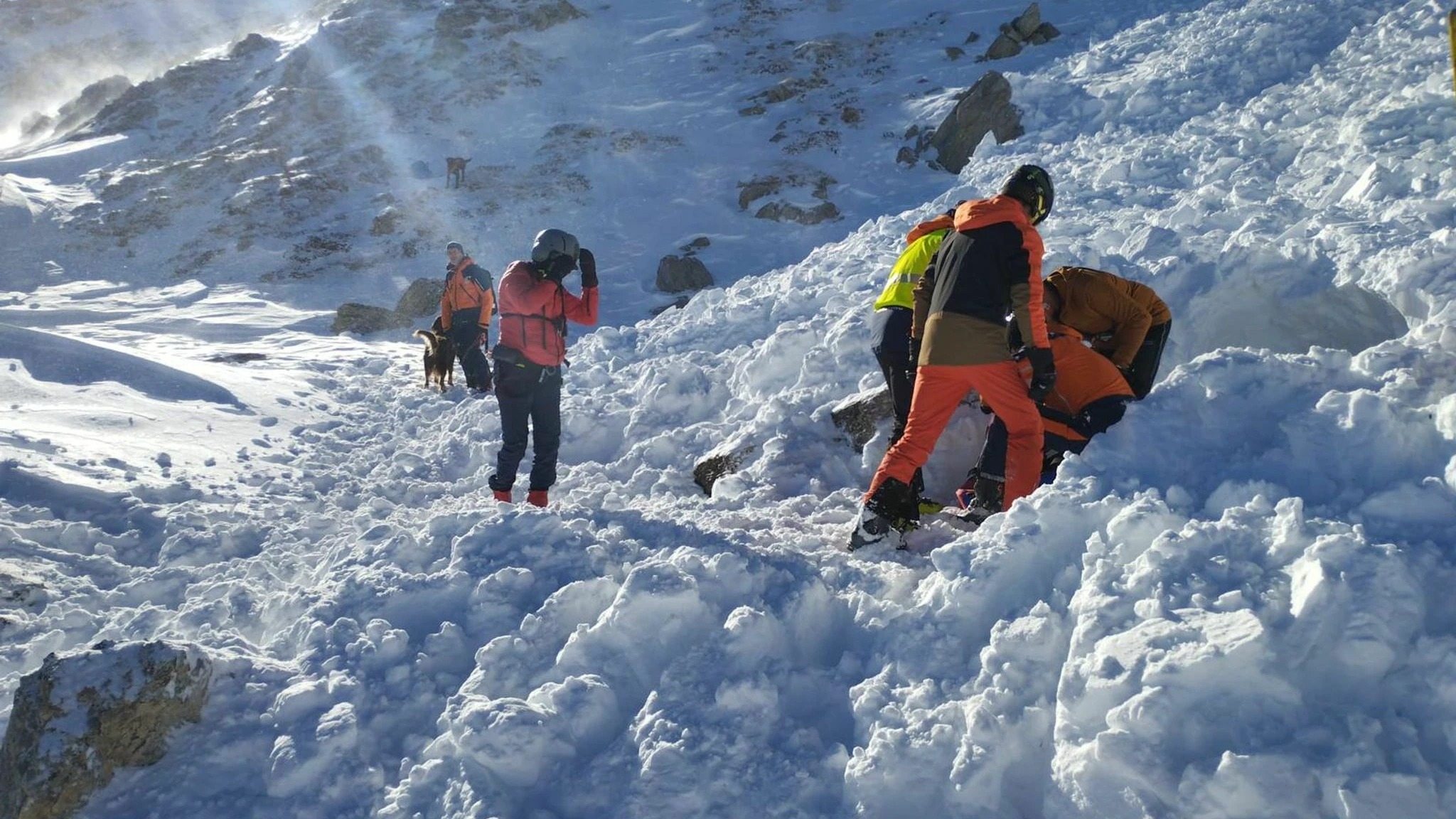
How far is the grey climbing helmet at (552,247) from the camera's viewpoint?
554 centimetres

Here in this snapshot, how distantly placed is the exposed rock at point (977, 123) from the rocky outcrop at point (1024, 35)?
4940 millimetres

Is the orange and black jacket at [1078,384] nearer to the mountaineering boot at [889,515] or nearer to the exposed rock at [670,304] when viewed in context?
the mountaineering boot at [889,515]

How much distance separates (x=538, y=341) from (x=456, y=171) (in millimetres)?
20830

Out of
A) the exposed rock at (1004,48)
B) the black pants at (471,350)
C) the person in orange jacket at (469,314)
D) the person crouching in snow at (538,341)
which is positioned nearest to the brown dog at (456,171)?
the exposed rock at (1004,48)

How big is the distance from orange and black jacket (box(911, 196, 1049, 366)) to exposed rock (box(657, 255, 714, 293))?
13.3m

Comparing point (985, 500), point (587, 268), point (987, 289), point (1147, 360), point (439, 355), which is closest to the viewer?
point (987, 289)

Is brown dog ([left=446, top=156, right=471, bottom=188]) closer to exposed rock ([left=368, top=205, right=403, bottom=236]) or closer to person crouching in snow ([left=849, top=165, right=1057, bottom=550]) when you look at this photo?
exposed rock ([left=368, top=205, right=403, bottom=236])

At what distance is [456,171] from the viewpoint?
24.5 meters

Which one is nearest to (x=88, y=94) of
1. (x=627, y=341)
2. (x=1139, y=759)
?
(x=627, y=341)

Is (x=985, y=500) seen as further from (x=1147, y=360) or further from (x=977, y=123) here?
(x=977, y=123)

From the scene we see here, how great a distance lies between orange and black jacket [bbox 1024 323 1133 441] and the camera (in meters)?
4.55

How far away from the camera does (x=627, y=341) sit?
1016 cm

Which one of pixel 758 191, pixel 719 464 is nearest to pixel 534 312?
pixel 719 464

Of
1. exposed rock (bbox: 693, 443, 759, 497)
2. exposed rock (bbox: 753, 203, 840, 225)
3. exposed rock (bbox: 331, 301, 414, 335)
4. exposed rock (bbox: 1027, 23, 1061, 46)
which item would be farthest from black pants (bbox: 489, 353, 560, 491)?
exposed rock (bbox: 1027, 23, 1061, 46)
